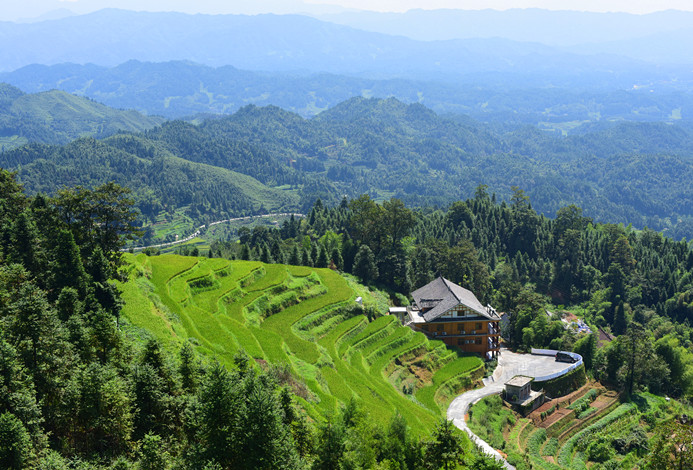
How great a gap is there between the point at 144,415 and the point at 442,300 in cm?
5980

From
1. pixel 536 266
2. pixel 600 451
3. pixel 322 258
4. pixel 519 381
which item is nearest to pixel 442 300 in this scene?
pixel 519 381

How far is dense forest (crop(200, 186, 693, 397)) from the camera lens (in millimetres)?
89562

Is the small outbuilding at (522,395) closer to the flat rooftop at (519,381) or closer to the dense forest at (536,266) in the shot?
the flat rooftop at (519,381)

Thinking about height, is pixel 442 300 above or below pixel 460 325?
above

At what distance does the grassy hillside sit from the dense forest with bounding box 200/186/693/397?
21386 mm

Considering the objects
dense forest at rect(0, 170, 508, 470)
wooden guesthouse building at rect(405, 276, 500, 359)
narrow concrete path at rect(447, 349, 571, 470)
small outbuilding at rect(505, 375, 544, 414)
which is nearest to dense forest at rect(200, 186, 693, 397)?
narrow concrete path at rect(447, 349, 571, 470)

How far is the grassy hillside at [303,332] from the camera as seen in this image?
183 feet

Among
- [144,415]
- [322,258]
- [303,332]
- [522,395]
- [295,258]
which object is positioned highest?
[144,415]

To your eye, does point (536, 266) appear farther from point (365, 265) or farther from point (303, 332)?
point (303, 332)

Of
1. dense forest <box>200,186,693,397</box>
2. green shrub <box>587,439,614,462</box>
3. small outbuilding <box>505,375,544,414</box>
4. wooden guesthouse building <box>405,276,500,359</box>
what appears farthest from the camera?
dense forest <box>200,186,693,397</box>

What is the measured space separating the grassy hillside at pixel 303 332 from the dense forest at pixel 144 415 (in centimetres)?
780

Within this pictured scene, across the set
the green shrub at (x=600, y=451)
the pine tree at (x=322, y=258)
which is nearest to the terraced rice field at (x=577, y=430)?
the green shrub at (x=600, y=451)

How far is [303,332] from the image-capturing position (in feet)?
235

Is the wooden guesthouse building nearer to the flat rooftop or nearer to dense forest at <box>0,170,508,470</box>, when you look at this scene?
the flat rooftop
